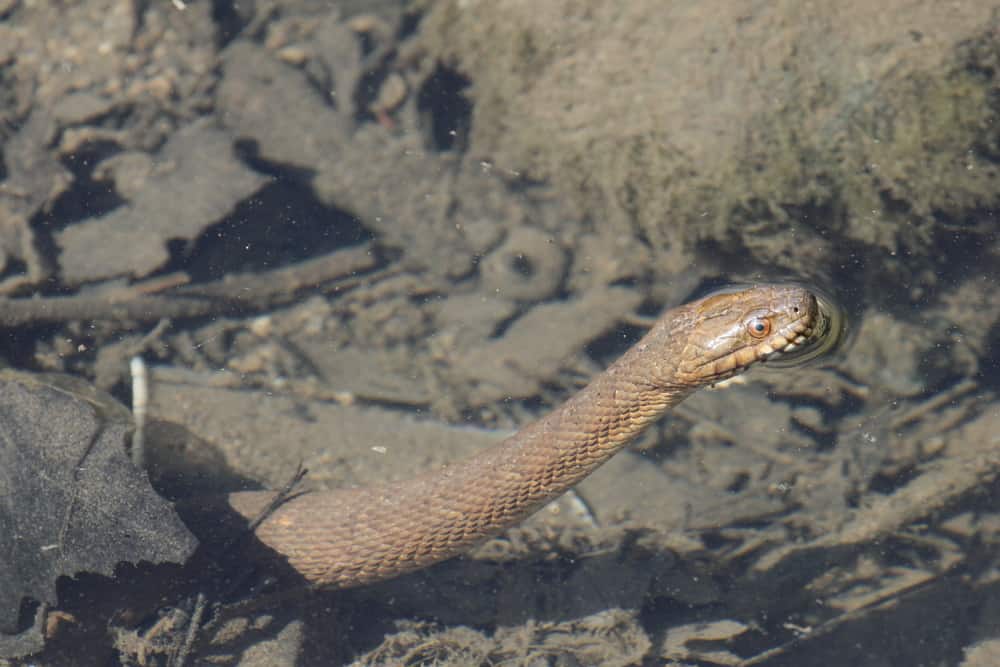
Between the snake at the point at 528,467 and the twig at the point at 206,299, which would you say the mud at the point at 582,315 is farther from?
the snake at the point at 528,467

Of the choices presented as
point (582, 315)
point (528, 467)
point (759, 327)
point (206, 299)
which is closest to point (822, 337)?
point (759, 327)

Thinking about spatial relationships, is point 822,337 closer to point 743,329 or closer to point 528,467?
point 743,329

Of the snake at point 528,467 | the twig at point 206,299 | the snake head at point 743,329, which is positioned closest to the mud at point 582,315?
the twig at point 206,299

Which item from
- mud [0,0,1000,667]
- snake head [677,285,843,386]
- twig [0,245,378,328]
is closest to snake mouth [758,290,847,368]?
mud [0,0,1000,667]

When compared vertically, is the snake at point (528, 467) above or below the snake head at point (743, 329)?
below

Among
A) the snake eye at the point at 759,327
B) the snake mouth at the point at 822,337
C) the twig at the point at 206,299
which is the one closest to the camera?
the snake eye at the point at 759,327

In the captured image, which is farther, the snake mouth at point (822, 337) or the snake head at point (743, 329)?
the snake mouth at point (822, 337)

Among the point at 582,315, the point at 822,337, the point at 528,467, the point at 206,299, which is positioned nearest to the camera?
the point at 528,467

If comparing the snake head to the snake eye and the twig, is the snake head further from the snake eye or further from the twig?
the twig

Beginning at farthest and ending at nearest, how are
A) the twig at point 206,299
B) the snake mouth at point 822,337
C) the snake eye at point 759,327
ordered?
the twig at point 206,299, the snake mouth at point 822,337, the snake eye at point 759,327
